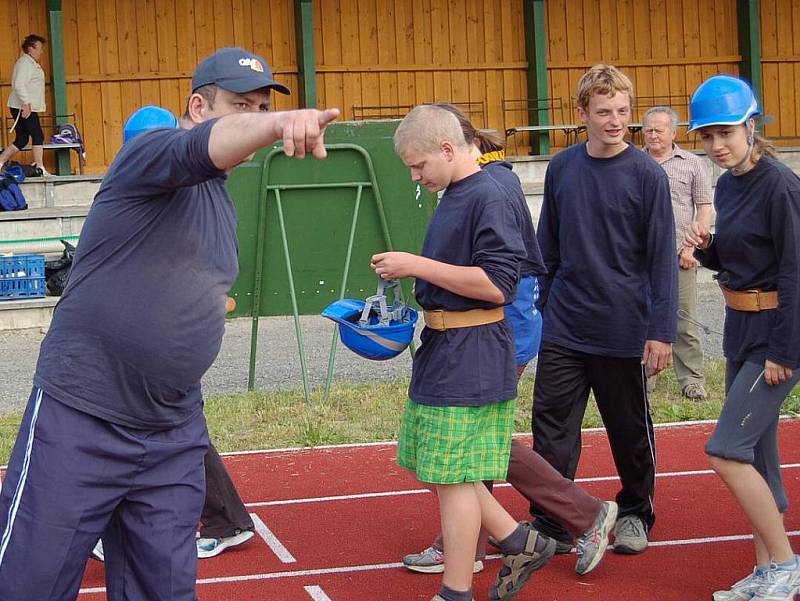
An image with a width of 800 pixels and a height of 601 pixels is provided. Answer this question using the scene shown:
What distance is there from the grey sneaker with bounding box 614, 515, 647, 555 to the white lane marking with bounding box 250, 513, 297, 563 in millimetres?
1460

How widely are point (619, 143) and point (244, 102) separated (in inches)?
88.7

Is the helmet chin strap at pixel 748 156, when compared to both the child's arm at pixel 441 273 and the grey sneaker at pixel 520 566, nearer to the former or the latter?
the child's arm at pixel 441 273

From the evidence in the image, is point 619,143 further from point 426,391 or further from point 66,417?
point 66,417

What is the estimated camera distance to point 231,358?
11469 millimetres

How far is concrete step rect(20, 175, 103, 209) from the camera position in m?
16.3

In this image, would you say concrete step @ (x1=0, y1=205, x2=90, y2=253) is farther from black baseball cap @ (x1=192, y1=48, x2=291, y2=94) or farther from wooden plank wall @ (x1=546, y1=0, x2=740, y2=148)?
black baseball cap @ (x1=192, y1=48, x2=291, y2=94)

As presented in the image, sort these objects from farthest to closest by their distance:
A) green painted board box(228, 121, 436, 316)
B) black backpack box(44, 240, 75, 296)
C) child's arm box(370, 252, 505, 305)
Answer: black backpack box(44, 240, 75, 296) < green painted board box(228, 121, 436, 316) < child's arm box(370, 252, 505, 305)

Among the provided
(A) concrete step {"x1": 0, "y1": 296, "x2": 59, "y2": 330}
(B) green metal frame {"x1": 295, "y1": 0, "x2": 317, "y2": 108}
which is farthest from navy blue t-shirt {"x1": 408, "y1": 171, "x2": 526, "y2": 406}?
(B) green metal frame {"x1": 295, "y1": 0, "x2": 317, "y2": 108}

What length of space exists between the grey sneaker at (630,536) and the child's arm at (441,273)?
164 cm

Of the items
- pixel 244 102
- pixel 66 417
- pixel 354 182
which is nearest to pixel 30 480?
pixel 66 417

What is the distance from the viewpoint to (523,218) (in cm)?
464

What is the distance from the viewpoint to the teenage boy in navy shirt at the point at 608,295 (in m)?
5.11

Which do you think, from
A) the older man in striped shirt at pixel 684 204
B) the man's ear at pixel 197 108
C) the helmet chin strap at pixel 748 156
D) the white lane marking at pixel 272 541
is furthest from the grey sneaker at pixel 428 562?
the older man in striped shirt at pixel 684 204

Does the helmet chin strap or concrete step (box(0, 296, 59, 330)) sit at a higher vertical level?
the helmet chin strap
